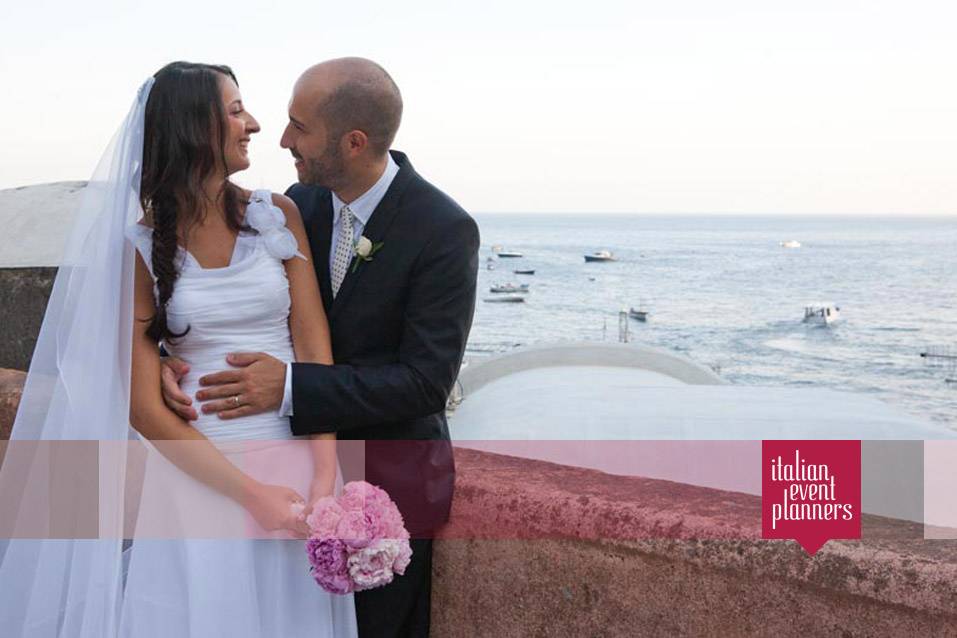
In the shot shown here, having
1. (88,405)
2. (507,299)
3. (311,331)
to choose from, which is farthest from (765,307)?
(88,405)

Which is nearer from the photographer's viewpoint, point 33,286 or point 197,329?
point 197,329

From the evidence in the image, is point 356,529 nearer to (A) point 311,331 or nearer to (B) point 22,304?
(A) point 311,331

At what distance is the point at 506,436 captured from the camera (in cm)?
1608

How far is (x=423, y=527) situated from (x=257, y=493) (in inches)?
19.4

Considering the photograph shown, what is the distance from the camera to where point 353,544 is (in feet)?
7.84

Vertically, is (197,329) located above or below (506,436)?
above

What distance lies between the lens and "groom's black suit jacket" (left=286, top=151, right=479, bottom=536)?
106 inches

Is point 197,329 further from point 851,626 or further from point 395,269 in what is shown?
point 851,626

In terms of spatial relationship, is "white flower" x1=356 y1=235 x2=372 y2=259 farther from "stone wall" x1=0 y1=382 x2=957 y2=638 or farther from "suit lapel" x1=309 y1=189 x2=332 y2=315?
"stone wall" x1=0 y1=382 x2=957 y2=638

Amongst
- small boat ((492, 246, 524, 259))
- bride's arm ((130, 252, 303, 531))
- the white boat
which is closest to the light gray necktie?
bride's arm ((130, 252, 303, 531))

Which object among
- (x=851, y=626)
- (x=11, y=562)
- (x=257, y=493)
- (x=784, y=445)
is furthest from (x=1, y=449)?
(x=851, y=626)

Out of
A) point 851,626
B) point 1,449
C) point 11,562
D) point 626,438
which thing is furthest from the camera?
point 626,438

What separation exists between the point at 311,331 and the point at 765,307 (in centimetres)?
9197

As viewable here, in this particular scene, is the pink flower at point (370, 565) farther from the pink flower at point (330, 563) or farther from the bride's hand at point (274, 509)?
the bride's hand at point (274, 509)
